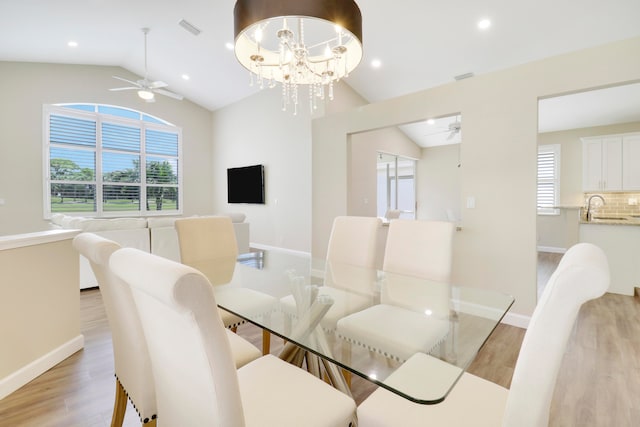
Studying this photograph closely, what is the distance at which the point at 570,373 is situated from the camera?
6.75 feet

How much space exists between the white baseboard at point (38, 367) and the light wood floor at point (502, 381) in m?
0.04

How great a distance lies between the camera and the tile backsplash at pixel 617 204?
18.9 ft

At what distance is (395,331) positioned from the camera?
1454mm

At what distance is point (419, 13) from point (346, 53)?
227 centimetres

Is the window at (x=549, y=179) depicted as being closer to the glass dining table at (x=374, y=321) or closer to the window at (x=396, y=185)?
the window at (x=396, y=185)

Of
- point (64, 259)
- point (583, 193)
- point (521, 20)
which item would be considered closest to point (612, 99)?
point (583, 193)

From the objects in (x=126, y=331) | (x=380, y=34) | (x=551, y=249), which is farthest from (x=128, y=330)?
(x=551, y=249)

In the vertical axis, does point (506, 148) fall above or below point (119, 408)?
above

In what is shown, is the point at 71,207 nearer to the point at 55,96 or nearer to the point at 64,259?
the point at 55,96

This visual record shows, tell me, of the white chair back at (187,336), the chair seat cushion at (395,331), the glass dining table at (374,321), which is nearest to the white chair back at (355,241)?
the glass dining table at (374,321)

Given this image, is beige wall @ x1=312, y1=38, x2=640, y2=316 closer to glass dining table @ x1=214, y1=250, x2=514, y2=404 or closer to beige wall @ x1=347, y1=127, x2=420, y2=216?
glass dining table @ x1=214, y1=250, x2=514, y2=404

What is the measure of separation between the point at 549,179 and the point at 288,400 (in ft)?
25.4

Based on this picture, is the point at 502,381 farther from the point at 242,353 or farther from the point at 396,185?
the point at 396,185

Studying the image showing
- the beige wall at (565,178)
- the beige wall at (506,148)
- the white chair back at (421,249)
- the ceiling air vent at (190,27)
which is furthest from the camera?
the beige wall at (565,178)
